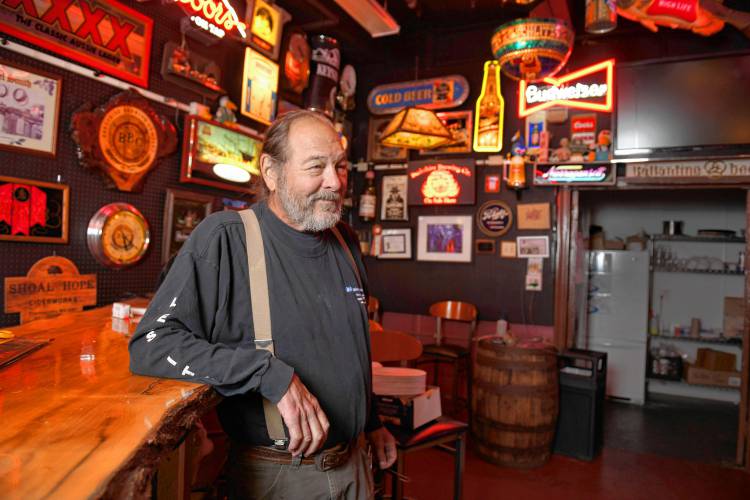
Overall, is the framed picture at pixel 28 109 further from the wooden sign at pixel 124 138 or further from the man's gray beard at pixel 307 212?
the man's gray beard at pixel 307 212

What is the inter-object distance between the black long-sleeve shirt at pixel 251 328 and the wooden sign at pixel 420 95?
4351mm

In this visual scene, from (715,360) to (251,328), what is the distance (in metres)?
6.99

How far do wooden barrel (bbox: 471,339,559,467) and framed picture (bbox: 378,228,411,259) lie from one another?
6.96 ft

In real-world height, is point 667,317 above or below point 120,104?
below

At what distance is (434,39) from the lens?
236 inches

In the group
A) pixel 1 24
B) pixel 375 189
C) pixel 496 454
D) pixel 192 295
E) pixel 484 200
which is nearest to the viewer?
pixel 192 295

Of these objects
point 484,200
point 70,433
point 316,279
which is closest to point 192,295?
point 316,279

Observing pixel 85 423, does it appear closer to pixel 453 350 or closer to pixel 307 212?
pixel 307 212

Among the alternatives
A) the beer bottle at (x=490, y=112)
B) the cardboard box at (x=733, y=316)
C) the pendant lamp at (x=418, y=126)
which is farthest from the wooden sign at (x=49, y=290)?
the cardboard box at (x=733, y=316)

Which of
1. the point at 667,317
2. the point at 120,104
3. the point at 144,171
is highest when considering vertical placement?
the point at 120,104

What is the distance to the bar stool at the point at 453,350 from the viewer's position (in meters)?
5.16

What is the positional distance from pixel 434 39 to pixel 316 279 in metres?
5.21

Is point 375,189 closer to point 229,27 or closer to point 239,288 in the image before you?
point 229,27

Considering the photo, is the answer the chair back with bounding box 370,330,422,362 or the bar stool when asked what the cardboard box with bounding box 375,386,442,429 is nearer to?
the chair back with bounding box 370,330,422,362
